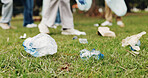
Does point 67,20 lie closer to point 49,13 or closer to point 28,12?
Answer: point 49,13

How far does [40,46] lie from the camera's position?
181 centimetres

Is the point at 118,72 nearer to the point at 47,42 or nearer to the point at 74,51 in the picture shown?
the point at 74,51

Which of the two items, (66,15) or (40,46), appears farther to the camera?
(66,15)

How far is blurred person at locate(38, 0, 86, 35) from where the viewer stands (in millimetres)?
3373

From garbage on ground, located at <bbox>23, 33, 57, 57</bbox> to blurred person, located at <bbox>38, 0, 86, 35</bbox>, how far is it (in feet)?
4.72

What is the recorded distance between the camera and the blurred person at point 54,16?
133 inches

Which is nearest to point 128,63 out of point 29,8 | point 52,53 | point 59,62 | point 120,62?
point 120,62

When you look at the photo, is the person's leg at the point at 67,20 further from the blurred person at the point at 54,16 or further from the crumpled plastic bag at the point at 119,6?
the crumpled plastic bag at the point at 119,6

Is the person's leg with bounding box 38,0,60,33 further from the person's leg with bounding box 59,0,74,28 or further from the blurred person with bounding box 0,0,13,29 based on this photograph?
the blurred person with bounding box 0,0,13,29

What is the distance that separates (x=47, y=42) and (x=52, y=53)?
0.13m

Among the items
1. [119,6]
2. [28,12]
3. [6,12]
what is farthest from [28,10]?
[119,6]

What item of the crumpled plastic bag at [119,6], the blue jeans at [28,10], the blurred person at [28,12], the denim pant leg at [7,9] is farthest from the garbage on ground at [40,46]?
the blue jeans at [28,10]

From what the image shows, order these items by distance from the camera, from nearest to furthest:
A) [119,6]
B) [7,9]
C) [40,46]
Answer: [40,46]
[119,6]
[7,9]

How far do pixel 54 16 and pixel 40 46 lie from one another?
5.51 ft
